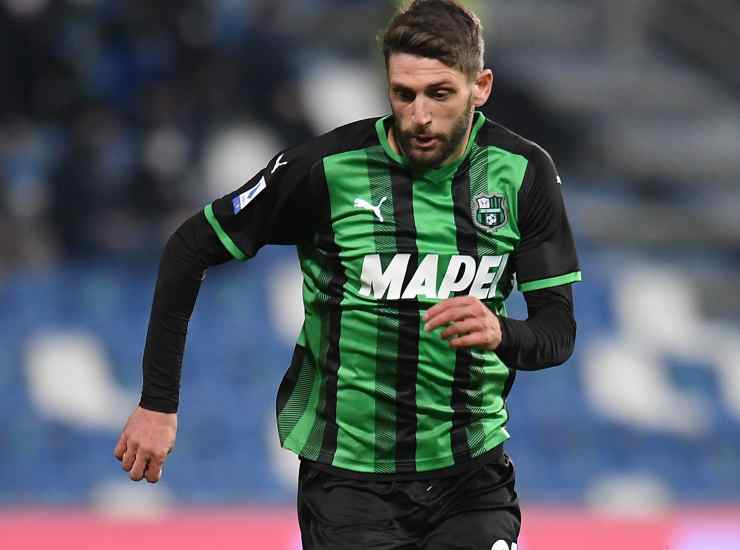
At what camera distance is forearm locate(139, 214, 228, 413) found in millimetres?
3014

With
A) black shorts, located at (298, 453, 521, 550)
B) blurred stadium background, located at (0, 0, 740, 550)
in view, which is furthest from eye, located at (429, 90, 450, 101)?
blurred stadium background, located at (0, 0, 740, 550)

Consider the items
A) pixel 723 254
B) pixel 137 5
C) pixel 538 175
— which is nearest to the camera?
pixel 538 175

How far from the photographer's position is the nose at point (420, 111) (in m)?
2.83

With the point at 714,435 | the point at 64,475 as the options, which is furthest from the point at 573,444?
the point at 64,475

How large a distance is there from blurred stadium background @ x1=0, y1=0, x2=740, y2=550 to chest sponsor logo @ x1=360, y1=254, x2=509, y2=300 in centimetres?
307

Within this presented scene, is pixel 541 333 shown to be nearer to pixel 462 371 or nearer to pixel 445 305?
pixel 462 371

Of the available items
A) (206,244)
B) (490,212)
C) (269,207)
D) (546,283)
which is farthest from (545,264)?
(206,244)

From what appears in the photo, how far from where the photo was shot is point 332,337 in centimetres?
302

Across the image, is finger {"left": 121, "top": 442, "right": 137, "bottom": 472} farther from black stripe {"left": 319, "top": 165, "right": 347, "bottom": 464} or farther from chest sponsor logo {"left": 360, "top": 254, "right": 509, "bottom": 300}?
chest sponsor logo {"left": 360, "top": 254, "right": 509, "bottom": 300}

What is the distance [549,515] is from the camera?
22.2 ft

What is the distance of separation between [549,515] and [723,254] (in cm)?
323

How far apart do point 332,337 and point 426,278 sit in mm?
241

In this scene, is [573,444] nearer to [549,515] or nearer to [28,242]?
[549,515]

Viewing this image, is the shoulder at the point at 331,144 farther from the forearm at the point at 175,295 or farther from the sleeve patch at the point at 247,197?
the forearm at the point at 175,295
